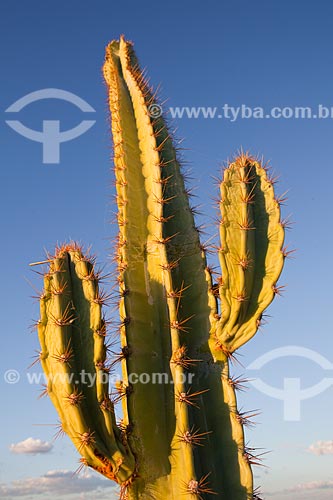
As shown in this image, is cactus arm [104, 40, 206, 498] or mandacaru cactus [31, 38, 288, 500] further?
cactus arm [104, 40, 206, 498]

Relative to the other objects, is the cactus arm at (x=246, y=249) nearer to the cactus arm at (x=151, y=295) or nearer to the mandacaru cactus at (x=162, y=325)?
the mandacaru cactus at (x=162, y=325)

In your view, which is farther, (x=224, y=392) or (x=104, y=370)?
(x=224, y=392)

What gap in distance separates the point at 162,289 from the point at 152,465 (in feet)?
4.28

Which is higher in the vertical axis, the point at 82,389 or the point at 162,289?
the point at 162,289

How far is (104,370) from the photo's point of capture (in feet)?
18.1

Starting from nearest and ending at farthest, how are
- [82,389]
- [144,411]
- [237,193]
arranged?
[82,389] → [144,411] → [237,193]

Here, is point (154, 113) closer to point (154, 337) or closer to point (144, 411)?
point (154, 337)

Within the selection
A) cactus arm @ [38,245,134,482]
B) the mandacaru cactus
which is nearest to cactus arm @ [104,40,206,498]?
the mandacaru cactus

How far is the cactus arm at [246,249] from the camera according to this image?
6.05m

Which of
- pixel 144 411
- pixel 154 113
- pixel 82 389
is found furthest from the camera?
pixel 154 113

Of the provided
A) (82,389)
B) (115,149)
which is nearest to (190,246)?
(115,149)

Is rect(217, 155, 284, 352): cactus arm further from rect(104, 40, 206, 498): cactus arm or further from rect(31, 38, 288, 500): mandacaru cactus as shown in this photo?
rect(104, 40, 206, 498): cactus arm

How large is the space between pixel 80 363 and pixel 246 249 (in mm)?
1537

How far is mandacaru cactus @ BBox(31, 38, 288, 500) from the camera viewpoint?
18.1 feet
